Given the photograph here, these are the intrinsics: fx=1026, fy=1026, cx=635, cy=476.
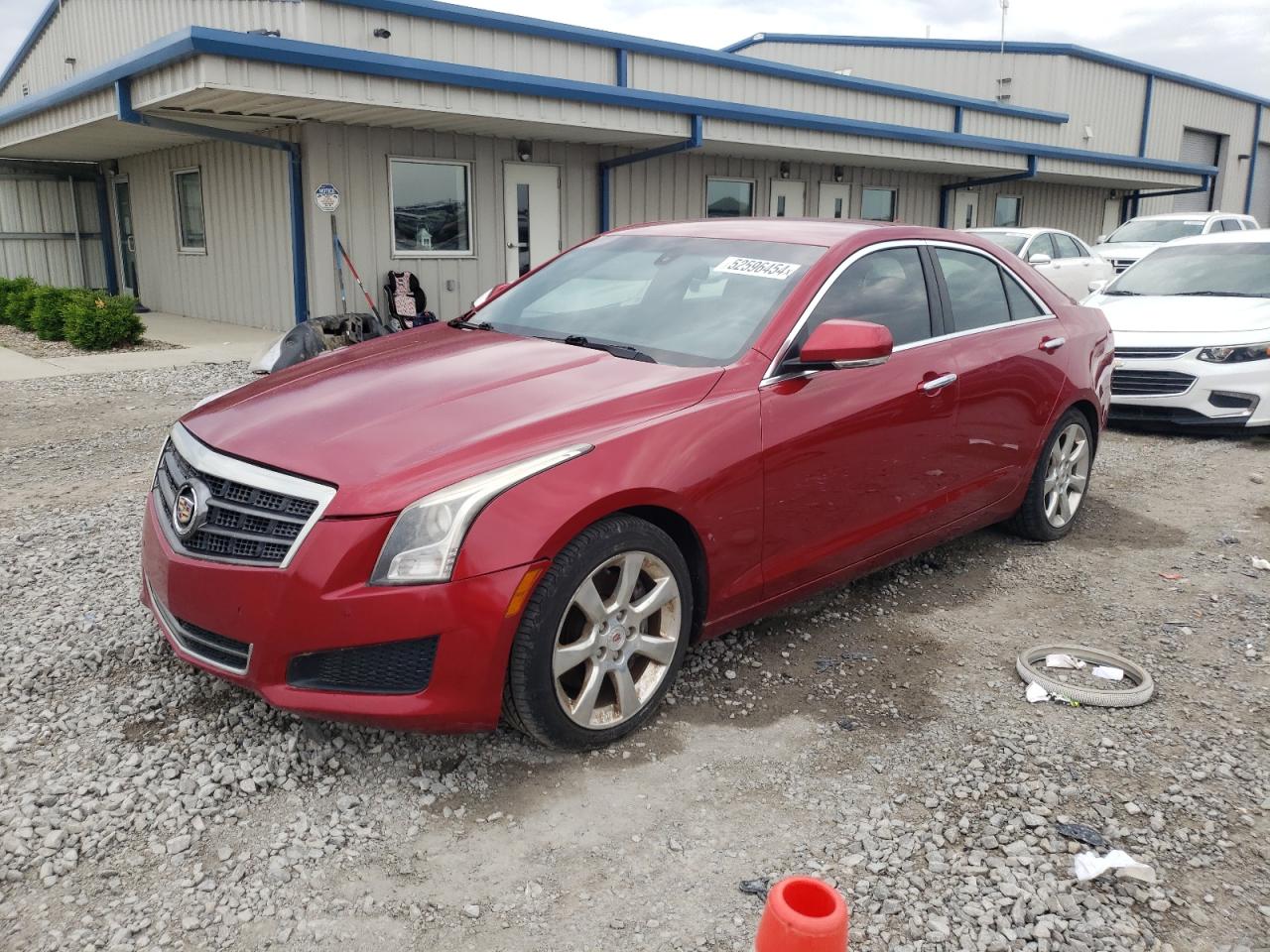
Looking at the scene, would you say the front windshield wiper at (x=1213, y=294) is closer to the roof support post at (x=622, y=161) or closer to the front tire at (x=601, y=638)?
the roof support post at (x=622, y=161)

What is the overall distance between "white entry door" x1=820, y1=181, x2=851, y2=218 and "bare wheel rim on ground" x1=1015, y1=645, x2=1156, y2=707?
15651mm

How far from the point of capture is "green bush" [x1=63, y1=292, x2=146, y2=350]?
12.4 m

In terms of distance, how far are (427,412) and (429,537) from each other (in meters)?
0.54

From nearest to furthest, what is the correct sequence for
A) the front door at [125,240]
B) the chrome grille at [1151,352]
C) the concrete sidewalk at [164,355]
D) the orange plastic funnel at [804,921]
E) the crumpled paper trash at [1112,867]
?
the orange plastic funnel at [804,921]
the crumpled paper trash at [1112,867]
the chrome grille at [1151,352]
the concrete sidewalk at [164,355]
the front door at [125,240]

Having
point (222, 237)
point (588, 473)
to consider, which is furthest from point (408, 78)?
point (588, 473)

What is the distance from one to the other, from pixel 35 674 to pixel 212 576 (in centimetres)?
124

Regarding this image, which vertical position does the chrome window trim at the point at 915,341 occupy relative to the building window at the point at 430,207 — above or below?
below

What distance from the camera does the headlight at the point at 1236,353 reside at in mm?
7805

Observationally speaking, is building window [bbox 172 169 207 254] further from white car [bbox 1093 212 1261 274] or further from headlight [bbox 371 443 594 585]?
white car [bbox 1093 212 1261 274]

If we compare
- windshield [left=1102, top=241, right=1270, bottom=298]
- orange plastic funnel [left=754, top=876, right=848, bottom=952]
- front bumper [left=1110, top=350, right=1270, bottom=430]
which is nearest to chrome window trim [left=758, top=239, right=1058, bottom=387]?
orange plastic funnel [left=754, top=876, right=848, bottom=952]

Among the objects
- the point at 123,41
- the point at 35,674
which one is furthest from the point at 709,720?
the point at 123,41

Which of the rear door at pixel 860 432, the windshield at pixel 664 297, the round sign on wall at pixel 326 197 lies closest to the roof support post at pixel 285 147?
the round sign on wall at pixel 326 197

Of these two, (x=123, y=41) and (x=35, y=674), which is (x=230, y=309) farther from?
(x=35, y=674)

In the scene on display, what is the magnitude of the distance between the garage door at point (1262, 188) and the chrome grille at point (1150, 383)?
33.2m
